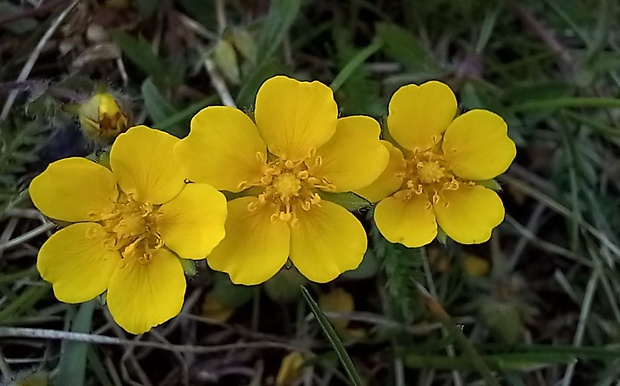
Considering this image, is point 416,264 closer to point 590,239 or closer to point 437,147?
point 437,147

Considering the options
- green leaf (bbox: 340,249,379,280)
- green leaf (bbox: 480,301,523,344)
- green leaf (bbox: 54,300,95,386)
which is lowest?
green leaf (bbox: 480,301,523,344)

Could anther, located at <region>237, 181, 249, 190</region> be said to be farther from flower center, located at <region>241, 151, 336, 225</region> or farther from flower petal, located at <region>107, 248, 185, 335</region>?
flower petal, located at <region>107, 248, 185, 335</region>

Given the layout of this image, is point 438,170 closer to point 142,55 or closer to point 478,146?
point 478,146

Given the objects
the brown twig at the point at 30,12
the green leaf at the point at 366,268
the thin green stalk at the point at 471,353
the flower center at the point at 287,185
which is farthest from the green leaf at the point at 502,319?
the brown twig at the point at 30,12

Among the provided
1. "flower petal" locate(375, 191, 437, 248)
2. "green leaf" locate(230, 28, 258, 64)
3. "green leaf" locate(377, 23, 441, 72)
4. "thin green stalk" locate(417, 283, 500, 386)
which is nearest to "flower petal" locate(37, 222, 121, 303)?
"flower petal" locate(375, 191, 437, 248)

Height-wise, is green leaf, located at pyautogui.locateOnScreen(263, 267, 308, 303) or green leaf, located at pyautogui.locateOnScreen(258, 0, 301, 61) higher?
green leaf, located at pyautogui.locateOnScreen(258, 0, 301, 61)

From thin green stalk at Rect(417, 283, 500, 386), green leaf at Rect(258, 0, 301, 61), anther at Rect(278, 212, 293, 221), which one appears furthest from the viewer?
green leaf at Rect(258, 0, 301, 61)

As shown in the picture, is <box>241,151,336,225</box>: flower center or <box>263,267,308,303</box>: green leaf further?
<box>263,267,308,303</box>: green leaf

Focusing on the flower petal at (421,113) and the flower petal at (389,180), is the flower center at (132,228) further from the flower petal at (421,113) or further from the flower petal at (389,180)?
the flower petal at (421,113)
